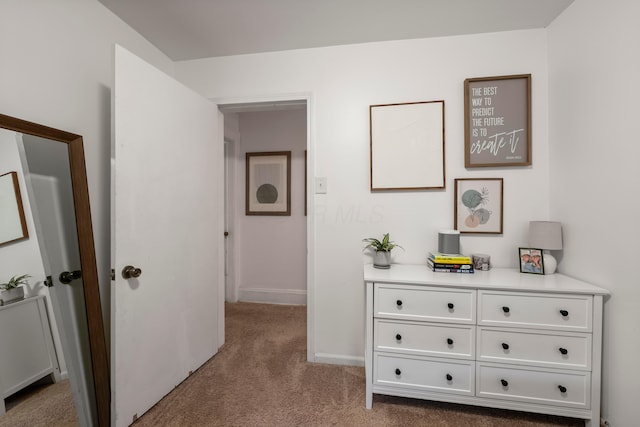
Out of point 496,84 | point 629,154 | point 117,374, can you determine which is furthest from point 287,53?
point 117,374

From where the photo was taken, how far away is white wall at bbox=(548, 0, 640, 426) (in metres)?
1.26

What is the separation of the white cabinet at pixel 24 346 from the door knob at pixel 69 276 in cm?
12

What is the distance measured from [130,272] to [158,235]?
266mm

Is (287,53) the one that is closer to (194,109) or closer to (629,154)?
(194,109)

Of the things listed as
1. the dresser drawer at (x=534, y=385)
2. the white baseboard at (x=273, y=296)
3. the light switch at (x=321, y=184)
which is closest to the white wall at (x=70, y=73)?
the light switch at (x=321, y=184)

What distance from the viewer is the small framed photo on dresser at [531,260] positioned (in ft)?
5.42

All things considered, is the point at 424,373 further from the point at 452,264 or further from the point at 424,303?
the point at 452,264

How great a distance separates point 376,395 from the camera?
1.73 metres

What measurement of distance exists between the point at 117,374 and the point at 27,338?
0.42m

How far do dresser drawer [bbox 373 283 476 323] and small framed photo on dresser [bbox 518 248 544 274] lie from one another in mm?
485

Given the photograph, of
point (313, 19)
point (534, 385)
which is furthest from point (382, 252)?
point (313, 19)

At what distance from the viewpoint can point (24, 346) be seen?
1159 millimetres

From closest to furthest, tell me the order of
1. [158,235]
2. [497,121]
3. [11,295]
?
[11,295]
[158,235]
[497,121]

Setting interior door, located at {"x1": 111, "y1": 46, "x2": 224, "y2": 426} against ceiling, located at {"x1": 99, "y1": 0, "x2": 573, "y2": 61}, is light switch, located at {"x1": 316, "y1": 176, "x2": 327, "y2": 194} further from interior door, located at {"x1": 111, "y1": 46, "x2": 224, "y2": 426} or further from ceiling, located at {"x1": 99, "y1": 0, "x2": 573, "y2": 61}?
ceiling, located at {"x1": 99, "y1": 0, "x2": 573, "y2": 61}
